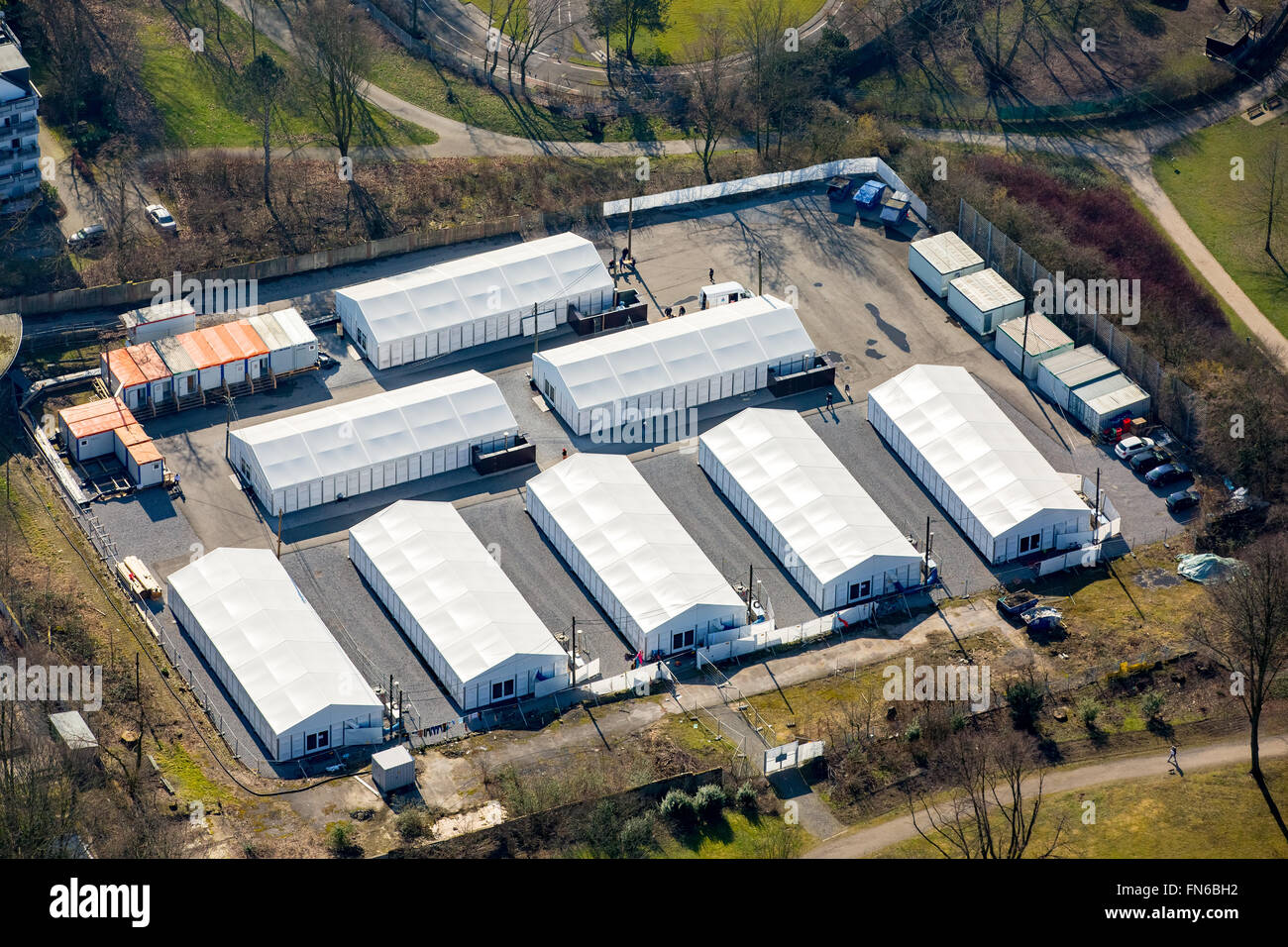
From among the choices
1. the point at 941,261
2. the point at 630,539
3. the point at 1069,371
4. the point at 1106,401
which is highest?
the point at 941,261

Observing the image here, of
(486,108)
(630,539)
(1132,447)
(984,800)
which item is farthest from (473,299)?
(984,800)

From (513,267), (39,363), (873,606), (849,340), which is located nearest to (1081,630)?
(873,606)

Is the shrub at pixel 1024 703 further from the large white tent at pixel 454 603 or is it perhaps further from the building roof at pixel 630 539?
the large white tent at pixel 454 603

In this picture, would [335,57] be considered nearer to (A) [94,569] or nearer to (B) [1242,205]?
(A) [94,569]

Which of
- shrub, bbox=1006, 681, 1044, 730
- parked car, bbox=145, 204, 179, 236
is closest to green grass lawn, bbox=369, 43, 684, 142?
parked car, bbox=145, 204, 179, 236

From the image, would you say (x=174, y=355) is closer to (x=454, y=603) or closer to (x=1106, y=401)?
(x=454, y=603)
